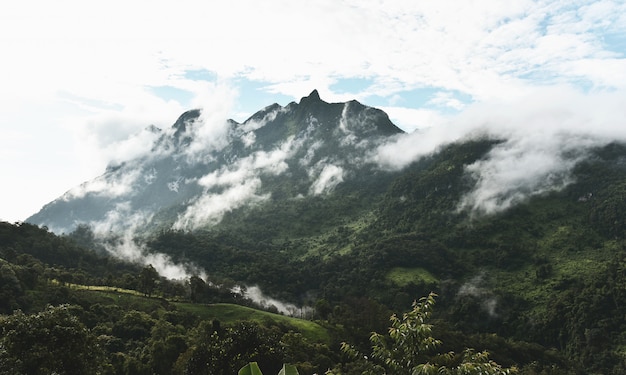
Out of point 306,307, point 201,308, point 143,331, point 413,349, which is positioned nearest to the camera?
point 413,349

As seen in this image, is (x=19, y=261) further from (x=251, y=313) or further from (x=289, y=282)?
(x=289, y=282)

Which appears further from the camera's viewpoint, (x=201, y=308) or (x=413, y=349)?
(x=201, y=308)

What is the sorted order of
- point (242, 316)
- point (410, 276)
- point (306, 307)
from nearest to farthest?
point (242, 316) < point (306, 307) < point (410, 276)

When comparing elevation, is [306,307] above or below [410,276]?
below

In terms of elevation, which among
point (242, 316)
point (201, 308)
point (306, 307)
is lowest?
point (306, 307)

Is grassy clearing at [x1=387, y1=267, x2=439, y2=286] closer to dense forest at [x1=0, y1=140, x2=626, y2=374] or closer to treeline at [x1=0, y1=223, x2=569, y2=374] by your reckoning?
dense forest at [x1=0, y1=140, x2=626, y2=374]

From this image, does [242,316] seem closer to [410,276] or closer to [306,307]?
[306,307]

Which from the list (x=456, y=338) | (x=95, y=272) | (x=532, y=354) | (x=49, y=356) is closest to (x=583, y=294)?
(x=532, y=354)

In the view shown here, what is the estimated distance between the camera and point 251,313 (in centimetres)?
11888

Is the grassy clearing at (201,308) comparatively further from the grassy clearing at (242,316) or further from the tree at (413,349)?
the tree at (413,349)

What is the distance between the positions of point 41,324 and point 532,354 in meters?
125

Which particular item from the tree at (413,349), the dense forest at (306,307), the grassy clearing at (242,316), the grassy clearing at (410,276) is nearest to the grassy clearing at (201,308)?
the grassy clearing at (242,316)

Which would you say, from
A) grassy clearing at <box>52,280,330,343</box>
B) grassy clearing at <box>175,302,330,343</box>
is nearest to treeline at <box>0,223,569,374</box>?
grassy clearing at <box>52,280,330,343</box>

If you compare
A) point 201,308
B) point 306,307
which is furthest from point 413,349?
point 306,307
